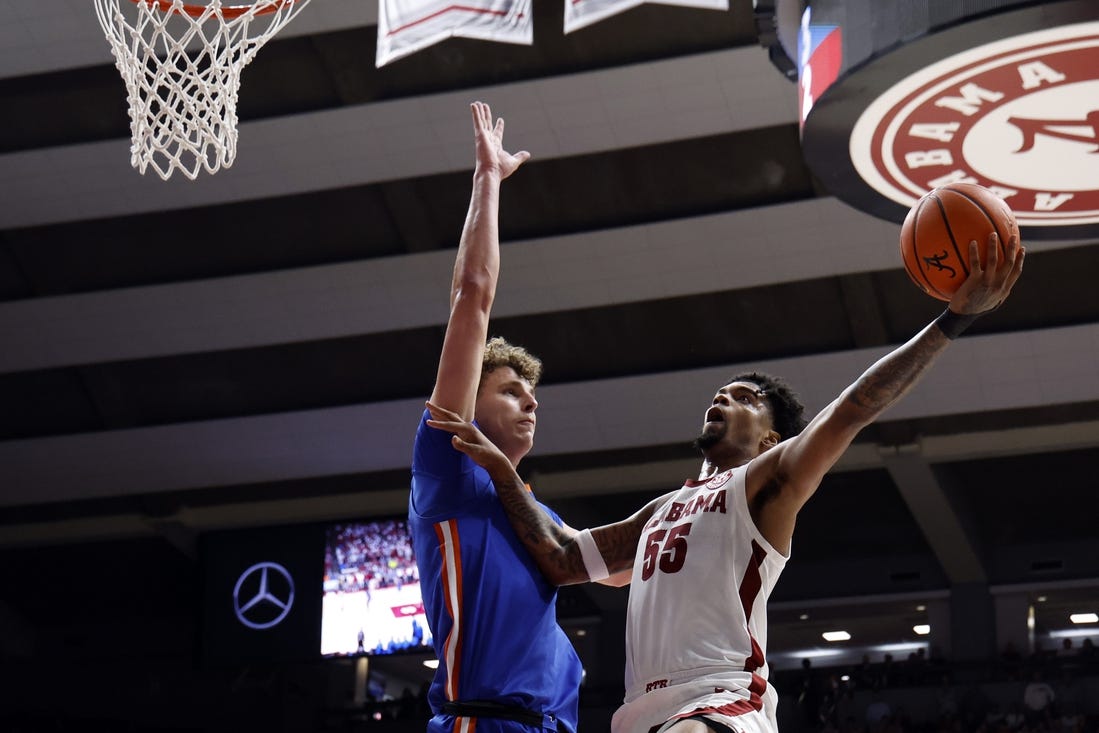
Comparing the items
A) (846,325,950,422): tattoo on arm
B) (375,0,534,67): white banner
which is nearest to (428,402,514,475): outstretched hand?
(846,325,950,422): tattoo on arm

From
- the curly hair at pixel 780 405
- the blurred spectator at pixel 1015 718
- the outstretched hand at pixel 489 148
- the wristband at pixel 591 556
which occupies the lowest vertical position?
the wristband at pixel 591 556

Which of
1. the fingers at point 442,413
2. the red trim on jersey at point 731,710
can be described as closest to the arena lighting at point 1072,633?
the red trim on jersey at point 731,710

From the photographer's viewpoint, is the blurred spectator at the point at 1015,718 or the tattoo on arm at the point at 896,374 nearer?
the tattoo on arm at the point at 896,374

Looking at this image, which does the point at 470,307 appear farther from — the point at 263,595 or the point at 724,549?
the point at 263,595

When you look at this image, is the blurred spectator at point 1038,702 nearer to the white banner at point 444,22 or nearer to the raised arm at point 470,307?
the white banner at point 444,22

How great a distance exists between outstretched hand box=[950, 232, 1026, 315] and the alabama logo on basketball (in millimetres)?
3776

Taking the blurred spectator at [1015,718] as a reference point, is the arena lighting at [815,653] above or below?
above

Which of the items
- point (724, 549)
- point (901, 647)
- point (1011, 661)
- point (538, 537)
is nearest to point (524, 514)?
point (538, 537)

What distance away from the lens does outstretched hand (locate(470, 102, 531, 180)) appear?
4.33 m

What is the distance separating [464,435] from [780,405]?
121 centimetres

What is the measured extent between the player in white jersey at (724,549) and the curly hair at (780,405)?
339mm

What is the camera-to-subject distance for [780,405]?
470 centimetres

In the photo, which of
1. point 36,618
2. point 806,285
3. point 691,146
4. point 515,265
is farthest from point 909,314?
point 36,618

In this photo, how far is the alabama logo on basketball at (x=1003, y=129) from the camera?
7.59m
